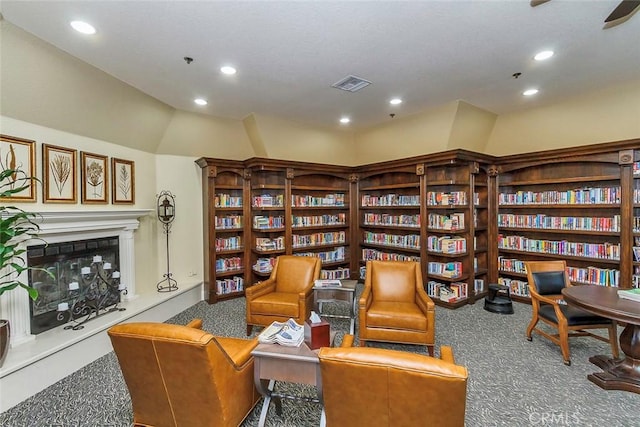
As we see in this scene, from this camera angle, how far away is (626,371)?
267 centimetres

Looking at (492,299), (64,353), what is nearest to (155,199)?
(64,353)

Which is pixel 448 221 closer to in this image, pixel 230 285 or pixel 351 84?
pixel 351 84

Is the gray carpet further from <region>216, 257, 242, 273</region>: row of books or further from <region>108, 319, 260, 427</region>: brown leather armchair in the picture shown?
<region>216, 257, 242, 273</region>: row of books

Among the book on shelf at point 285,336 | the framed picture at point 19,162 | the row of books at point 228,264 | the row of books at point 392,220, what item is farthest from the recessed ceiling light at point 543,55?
the framed picture at point 19,162

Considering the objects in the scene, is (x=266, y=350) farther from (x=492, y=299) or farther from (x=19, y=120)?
(x=492, y=299)

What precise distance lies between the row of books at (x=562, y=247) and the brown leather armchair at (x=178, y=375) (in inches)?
193

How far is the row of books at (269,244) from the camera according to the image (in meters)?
5.29

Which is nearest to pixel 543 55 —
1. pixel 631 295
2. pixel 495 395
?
pixel 631 295

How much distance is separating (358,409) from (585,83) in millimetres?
4645

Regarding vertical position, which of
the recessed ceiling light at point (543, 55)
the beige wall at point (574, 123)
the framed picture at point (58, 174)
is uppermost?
the recessed ceiling light at point (543, 55)

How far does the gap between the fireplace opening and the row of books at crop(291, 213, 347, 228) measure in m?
2.82

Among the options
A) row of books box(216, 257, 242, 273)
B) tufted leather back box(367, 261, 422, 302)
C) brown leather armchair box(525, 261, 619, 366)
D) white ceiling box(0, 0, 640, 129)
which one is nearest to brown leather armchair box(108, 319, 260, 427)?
tufted leather back box(367, 261, 422, 302)

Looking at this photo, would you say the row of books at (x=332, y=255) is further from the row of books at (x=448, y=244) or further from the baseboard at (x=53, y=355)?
the baseboard at (x=53, y=355)

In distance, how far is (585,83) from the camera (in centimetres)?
380
